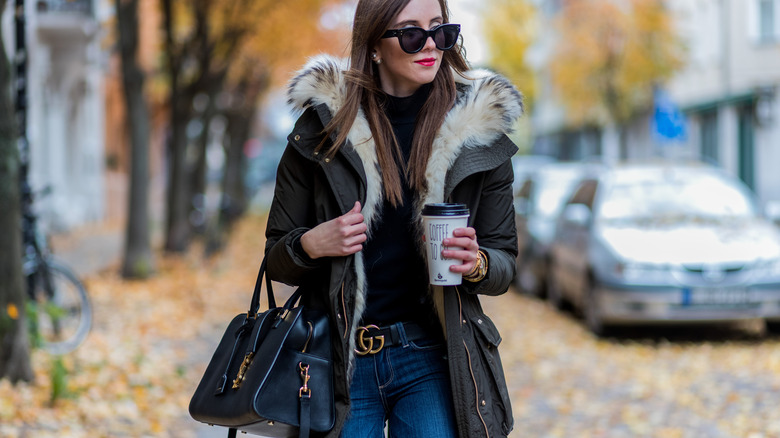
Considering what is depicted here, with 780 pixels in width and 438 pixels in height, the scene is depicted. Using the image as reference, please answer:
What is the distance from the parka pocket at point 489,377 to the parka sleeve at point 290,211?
454mm

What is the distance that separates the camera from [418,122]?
2805 mm

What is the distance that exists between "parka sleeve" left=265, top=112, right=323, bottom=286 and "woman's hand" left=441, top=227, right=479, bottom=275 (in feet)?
1.29

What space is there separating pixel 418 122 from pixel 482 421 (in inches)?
31.6

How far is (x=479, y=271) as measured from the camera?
2617 mm

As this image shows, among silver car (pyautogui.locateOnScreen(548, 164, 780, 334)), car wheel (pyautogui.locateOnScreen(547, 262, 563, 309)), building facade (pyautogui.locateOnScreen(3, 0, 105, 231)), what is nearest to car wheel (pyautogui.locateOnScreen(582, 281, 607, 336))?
silver car (pyautogui.locateOnScreen(548, 164, 780, 334))

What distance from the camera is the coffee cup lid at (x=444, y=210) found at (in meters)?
2.47

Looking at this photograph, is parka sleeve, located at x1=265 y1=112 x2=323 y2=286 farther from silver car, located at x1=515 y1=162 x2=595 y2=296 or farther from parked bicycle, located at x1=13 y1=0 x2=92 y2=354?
silver car, located at x1=515 y1=162 x2=595 y2=296

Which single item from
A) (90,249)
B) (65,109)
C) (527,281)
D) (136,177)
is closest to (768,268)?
(527,281)

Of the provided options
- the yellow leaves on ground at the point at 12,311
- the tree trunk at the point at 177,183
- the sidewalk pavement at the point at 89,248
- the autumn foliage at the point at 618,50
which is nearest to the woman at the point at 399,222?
the yellow leaves on ground at the point at 12,311

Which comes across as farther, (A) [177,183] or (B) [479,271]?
(A) [177,183]

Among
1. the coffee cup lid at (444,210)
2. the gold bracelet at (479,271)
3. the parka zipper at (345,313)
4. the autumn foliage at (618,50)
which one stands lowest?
the parka zipper at (345,313)

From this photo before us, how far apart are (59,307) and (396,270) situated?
6.48m

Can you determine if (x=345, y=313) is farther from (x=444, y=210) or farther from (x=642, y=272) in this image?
(x=642, y=272)

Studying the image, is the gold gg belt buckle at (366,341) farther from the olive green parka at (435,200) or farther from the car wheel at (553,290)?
the car wheel at (553,290)
